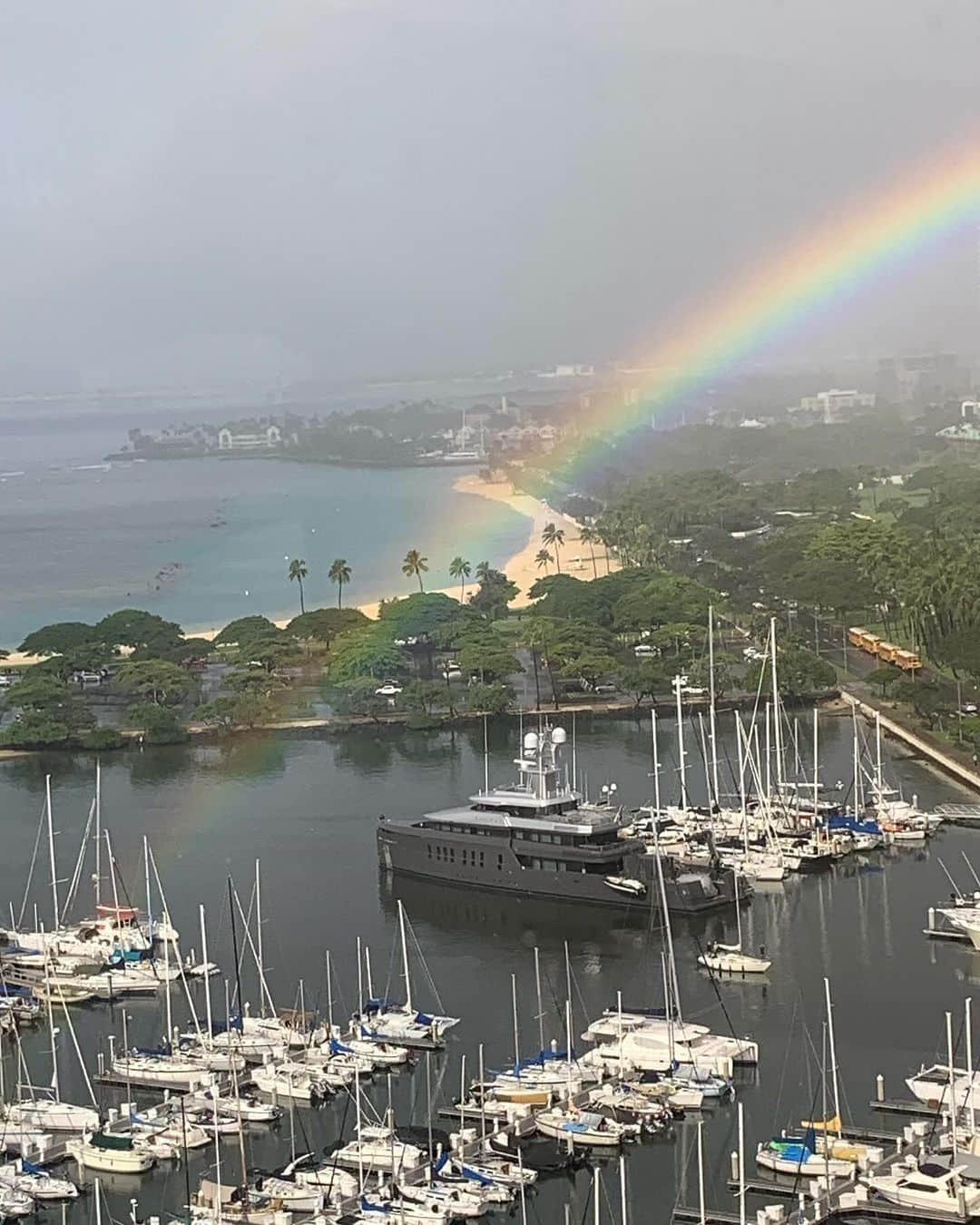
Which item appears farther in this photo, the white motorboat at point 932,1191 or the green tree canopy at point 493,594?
the green tree canopy at point 493,594

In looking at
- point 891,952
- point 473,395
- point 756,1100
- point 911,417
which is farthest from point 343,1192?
point 473,395

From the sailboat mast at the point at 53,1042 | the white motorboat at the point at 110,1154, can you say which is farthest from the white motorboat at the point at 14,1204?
the sailboat mast at the point at 53,1042

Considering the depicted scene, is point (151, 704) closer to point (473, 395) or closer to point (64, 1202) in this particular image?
point (64, 1202)

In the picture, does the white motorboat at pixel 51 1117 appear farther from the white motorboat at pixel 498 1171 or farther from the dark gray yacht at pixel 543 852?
the dark gray yacht at pixel 543 852

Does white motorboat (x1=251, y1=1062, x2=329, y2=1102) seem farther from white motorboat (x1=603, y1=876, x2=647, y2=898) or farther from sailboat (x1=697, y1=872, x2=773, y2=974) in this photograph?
white motorboat (x1=603, y1=876, x2=647, y2=898)

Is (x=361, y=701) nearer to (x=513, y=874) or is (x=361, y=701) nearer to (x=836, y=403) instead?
(x=513, y=874)

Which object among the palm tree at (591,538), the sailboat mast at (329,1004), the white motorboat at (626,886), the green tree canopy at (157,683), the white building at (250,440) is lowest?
the sailboat mast at (329,1004)
